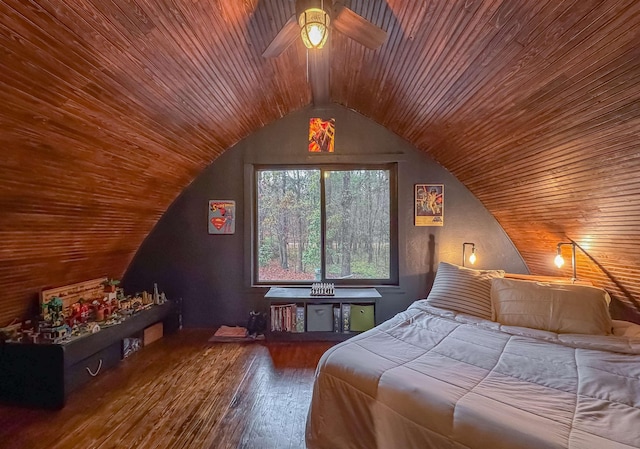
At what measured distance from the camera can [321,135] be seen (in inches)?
145

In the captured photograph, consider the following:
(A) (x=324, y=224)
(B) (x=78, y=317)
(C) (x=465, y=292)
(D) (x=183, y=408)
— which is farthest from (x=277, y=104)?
(D) (x=183, y=408)

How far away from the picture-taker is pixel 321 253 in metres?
3.79

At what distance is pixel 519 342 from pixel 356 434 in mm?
1158

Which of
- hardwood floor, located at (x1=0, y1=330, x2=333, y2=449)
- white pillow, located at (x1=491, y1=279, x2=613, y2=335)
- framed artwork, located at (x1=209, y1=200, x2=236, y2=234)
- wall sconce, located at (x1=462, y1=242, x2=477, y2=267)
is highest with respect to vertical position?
framed artwork, located at (x1=209, y1=200, x2=236, y2=234)

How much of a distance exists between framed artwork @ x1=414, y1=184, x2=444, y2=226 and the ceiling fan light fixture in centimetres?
237

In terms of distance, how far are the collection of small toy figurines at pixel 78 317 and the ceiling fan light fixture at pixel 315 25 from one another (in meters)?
2.57

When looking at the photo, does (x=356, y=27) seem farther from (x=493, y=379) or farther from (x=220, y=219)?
(x=220, y=219)

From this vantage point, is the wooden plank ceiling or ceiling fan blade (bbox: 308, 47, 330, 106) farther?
ceiling fan blade (bbox: 308, 47, 330, 106)

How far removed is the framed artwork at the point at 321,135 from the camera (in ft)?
12.0

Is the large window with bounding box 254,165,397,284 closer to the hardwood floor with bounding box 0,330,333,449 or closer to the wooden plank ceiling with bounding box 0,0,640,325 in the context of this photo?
the wooden plank ceiling with bounding box 0,0,640,325

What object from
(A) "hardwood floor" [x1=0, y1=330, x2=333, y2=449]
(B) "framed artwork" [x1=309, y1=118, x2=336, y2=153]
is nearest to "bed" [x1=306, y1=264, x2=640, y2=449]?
(A) "hardwood floor" [x1=0, y1=330, x2=333, y2=449]

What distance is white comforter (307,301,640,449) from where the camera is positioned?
42.8 inches

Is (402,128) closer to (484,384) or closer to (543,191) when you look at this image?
(543,191)

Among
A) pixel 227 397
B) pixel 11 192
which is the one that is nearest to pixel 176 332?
pixel 227 397
